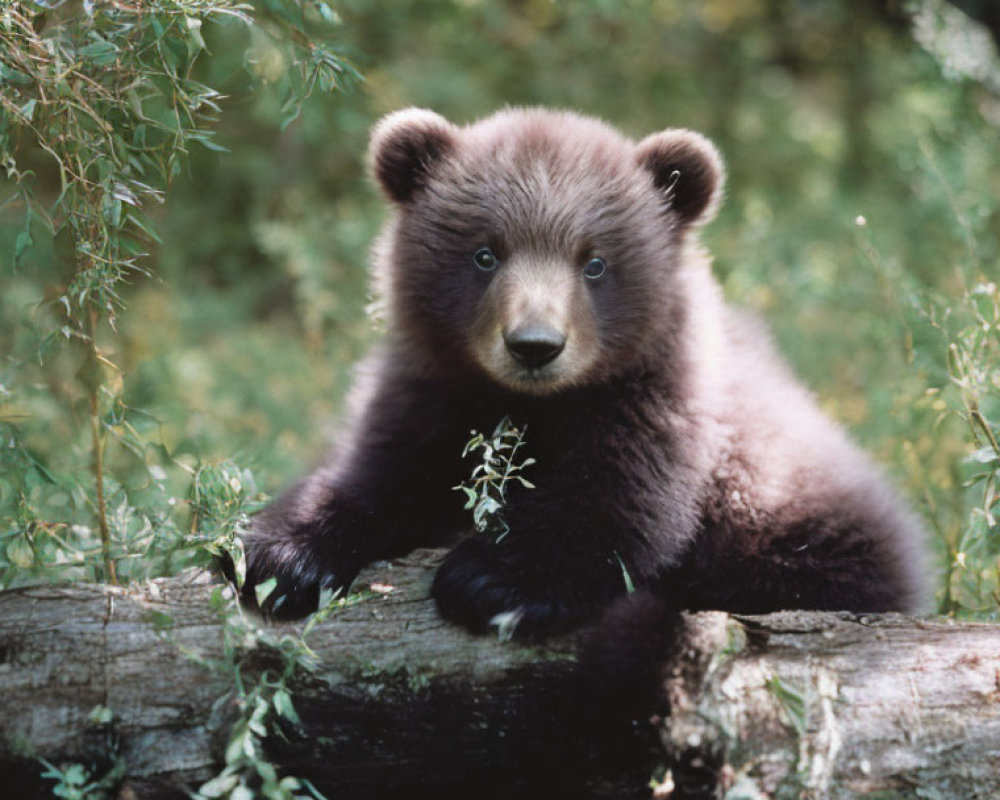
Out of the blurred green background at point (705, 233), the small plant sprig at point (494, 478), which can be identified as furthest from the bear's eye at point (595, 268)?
the blurred green background at point (705, 233)

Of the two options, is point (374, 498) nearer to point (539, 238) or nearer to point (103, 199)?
point (539, 238)

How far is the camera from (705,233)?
827 cm

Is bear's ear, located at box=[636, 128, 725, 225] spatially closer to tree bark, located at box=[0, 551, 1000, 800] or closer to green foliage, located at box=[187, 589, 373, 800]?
tree bark, located at box=[0, 551, 1000, 800]

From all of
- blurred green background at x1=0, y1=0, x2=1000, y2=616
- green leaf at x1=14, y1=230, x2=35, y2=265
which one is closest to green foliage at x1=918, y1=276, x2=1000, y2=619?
blurred green background at x1=0, y1=0, x2=1000, y2=616

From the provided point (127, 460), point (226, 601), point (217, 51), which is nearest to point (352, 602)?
point (226, 601)

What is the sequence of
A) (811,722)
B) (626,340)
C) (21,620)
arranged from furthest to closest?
(626,340), (21,620), (811,722)

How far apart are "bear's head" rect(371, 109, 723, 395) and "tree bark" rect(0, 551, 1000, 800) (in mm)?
1217

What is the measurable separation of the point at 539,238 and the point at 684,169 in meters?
0.73

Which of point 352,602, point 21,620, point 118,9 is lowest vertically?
point 21,620

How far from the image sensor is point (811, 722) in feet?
10.2

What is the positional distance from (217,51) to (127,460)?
253cm

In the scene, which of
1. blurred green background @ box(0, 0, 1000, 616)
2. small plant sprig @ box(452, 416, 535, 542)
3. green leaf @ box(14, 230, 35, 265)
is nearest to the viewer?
green leaf @ box(14, 230, 35, 265)

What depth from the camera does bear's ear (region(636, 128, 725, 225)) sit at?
4492 millimetres

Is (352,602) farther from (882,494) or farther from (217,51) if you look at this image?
(217,51)
